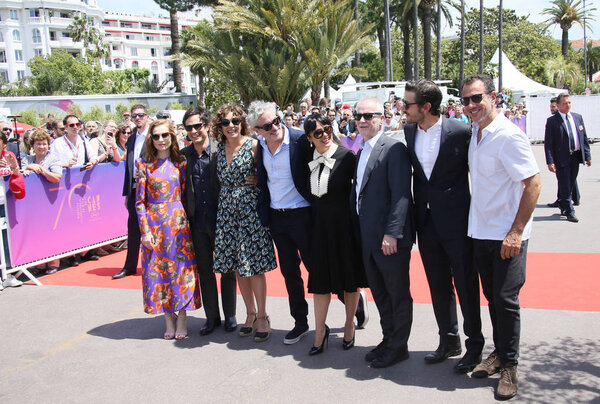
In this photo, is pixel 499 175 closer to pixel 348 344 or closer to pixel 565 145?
pixel 348 344

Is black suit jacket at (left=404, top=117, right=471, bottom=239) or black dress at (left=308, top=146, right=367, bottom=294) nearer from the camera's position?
black suit jacket at (left=404, top=117, right=471, bottom=239)

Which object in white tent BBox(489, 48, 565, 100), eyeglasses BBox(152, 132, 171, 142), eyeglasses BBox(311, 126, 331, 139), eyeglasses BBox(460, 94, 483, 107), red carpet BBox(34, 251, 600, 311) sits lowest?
red carpet BBox(34, 251, 600, 311)

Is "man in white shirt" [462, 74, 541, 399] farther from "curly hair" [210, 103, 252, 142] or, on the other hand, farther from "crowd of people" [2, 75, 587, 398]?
"curly hair" [210, 103, 252, 142]

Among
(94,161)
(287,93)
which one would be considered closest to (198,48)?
(287,93)

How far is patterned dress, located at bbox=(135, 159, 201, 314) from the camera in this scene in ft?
16.1

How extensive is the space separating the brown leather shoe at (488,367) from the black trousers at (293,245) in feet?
4.87

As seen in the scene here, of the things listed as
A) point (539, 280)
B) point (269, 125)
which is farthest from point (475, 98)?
point (539, 280)

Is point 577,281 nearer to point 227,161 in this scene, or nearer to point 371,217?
point 371,217

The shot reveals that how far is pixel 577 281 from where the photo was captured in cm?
576

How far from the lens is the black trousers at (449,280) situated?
380cm

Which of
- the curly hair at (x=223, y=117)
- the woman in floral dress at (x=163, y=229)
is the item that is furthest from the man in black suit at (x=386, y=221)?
the woman in floral dress at (x=163, y=229)

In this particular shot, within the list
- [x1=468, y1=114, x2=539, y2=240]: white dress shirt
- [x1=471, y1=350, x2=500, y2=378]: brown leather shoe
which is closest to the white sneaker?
[x1=471, y1=350, x2=500, y2=378]: brown leather shoe

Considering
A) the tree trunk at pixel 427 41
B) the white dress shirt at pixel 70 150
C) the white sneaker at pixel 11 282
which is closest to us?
the white sneaker at pixel 11 282

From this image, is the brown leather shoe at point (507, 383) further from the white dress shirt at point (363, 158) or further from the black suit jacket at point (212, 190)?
the black suit jacket at point (212, 190)
